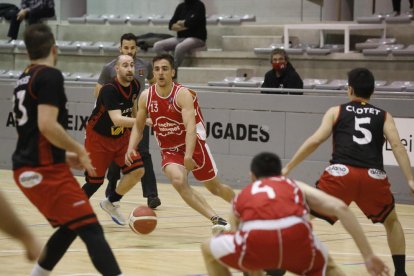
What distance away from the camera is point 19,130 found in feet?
18.8

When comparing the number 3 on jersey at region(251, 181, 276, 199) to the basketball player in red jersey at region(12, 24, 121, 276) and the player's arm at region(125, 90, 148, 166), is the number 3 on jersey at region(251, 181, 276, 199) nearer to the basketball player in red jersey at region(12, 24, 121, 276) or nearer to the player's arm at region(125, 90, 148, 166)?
the basketball player in red jersey at region(12, 24, 121, 276)

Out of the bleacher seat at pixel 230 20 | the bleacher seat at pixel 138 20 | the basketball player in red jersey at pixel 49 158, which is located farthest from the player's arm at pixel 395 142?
the bleacher seat at pixel 138 20

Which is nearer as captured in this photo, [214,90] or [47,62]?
[47,62]

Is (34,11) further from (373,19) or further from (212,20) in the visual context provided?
(373,19)

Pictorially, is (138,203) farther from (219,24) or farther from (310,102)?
(219,24)

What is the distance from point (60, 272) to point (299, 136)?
Result: 6.36 metres

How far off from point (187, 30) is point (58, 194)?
432 inches

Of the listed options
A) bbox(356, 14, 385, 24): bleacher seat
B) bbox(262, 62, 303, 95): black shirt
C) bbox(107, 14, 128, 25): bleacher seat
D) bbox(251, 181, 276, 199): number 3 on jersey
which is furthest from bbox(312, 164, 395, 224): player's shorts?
bbox(107, 14, 128, 25): bleacher seat

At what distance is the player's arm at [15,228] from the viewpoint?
405 centimetres

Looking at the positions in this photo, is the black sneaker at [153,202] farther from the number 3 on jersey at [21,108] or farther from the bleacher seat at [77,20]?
the bleacher seat at [77,20]

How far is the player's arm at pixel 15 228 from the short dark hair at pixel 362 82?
3143 mm

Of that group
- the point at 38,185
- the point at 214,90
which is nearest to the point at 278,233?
the point at 38,185

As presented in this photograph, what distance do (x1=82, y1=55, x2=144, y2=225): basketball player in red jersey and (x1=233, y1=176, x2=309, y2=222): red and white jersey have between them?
4.20 meters

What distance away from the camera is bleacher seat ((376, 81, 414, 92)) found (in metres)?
13.5
